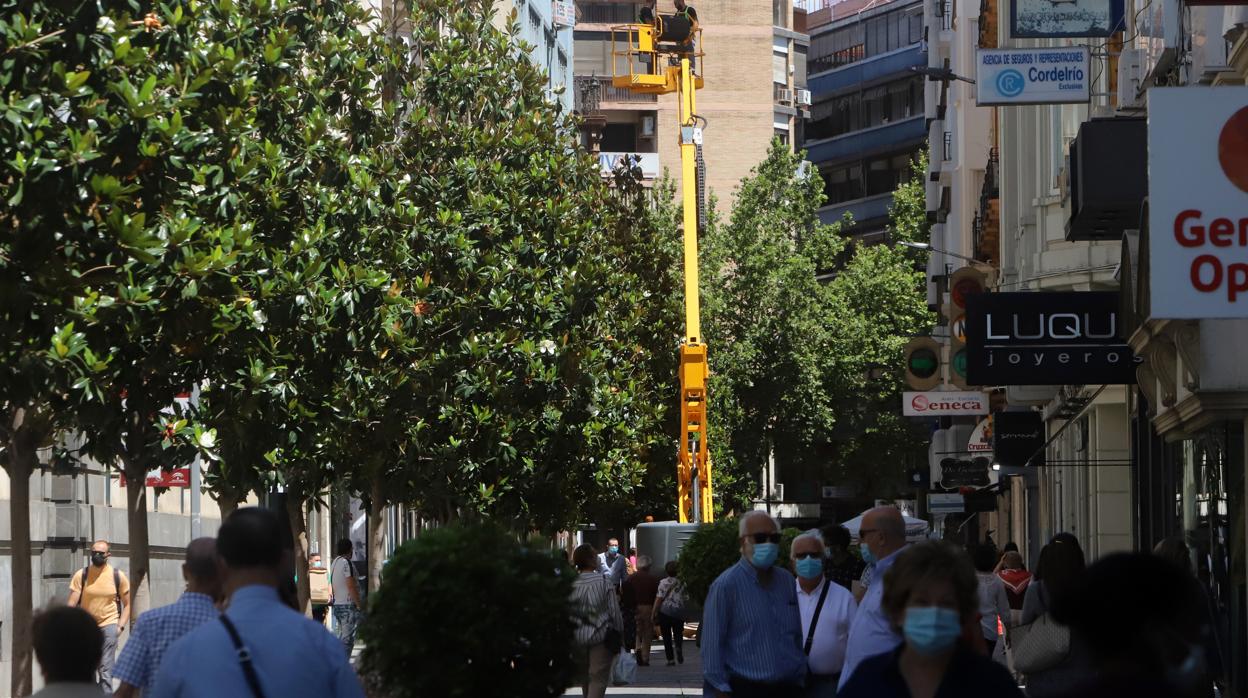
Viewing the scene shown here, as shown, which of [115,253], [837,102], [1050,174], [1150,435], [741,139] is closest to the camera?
[115,253]

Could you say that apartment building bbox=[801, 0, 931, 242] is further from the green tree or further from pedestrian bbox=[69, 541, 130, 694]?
pedestrian bbox=[69, 541, 130, 694]

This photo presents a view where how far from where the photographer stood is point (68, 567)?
85.8ft

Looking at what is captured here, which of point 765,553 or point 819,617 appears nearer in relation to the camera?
point 765,553

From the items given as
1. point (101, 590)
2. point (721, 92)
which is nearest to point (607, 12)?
point (721, 92)

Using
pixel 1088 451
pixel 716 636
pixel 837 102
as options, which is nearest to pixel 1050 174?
pixel 1088 451

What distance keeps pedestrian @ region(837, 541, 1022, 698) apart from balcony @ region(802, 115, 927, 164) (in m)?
96.5

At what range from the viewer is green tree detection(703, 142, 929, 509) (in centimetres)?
6962

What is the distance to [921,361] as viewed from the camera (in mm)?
38438

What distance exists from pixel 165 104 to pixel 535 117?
17844mm

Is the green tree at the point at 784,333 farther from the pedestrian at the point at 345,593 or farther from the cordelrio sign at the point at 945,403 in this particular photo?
the pedestrian at the point at 345,593

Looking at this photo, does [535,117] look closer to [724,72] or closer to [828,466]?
[828,466]

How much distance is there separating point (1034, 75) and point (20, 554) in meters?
9.94

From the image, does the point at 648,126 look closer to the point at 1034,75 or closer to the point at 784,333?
the point at 784,333

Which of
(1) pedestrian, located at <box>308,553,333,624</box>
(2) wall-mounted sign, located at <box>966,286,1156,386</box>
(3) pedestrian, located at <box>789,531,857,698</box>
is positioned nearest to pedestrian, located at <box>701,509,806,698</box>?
(3) pedestrian, located at <box>789,531,857,698</box>
